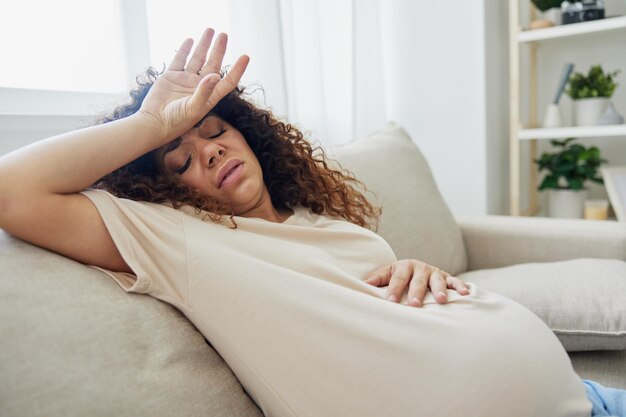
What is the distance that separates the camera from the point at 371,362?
2.32 ft

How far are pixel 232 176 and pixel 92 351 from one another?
0.43 m

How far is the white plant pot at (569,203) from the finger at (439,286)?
166 cm

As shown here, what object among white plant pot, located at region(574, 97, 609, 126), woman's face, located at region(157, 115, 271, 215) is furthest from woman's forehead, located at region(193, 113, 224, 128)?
white plant pot, located at region(574, 97, 609, 126)

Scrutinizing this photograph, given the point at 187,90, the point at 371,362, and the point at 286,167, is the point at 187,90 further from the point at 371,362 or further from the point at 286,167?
the point at 371,362

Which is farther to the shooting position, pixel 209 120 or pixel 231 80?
pixel 209 120

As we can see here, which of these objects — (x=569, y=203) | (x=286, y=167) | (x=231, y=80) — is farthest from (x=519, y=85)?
(x=231, y=80)

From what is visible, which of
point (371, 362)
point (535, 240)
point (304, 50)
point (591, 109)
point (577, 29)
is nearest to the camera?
point (371, 362)

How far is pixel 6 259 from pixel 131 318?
0.53 ft

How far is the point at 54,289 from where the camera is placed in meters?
0.62

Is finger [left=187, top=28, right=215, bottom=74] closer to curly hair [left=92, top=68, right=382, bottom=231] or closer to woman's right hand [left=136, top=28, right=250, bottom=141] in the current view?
woman's right hand [left=136, top=28, right=250, bottom=141]

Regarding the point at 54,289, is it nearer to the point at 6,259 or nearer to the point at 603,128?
the point at 6,259

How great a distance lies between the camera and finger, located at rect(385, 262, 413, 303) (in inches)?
33.1

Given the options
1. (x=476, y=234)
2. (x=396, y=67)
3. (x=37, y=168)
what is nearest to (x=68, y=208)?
(x=37, y=168)

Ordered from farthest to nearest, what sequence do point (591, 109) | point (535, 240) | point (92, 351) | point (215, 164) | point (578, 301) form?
point (591, 109) < point (535, 240) < point (578, 301) < point (215, 164) < point (92, 351)
